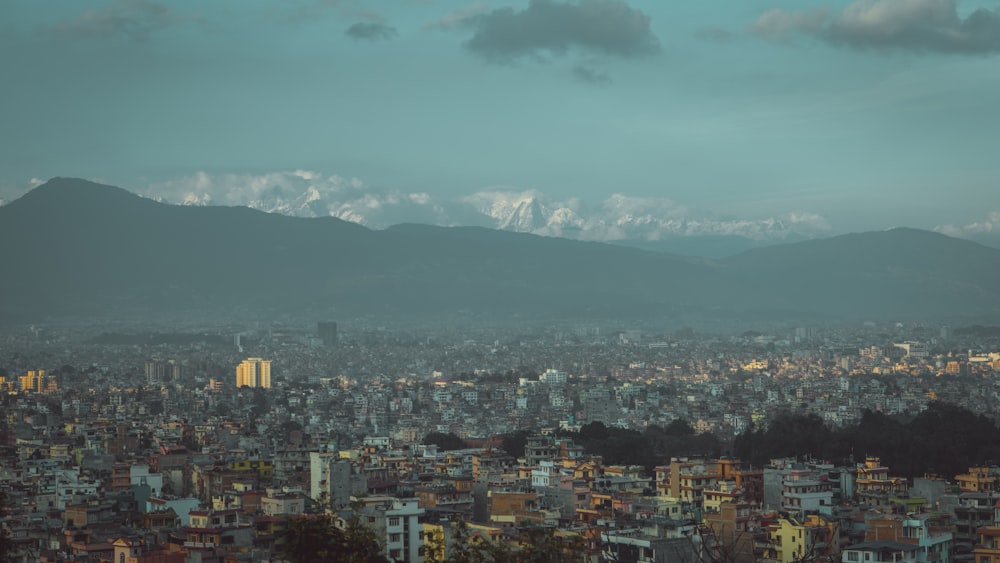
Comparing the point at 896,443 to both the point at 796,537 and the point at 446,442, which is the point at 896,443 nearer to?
the point at 796,537

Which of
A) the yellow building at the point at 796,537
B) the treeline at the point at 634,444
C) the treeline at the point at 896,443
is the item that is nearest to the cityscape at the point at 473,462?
the yellow building at the point at 796,537

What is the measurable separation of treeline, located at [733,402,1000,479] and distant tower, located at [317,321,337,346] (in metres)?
80.5

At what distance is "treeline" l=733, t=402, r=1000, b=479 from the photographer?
108 feet

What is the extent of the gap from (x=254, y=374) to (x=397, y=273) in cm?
8307

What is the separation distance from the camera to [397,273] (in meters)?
166

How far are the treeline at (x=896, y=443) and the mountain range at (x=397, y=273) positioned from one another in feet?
297

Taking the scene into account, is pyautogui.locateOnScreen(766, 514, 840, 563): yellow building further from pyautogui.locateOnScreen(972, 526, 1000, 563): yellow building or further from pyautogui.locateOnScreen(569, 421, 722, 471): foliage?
pyautogui.locateOnScreen(569, 421, 722, 471): foliage

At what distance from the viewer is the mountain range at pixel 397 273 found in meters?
142

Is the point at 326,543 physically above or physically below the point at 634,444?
above

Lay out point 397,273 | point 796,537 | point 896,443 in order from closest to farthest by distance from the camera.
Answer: point 796,537 → point 896,443 → point 397,273

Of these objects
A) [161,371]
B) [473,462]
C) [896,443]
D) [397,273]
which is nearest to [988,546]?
[896,443]

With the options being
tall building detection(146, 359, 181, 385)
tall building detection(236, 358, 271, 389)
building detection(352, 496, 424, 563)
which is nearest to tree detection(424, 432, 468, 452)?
building detection(352, 496, 424, 563)

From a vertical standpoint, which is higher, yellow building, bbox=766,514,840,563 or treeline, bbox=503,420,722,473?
treeline, bbox=503,420,722,473

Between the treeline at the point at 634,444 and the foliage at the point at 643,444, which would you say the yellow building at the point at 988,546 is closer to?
the treeline at the point at 634,444
